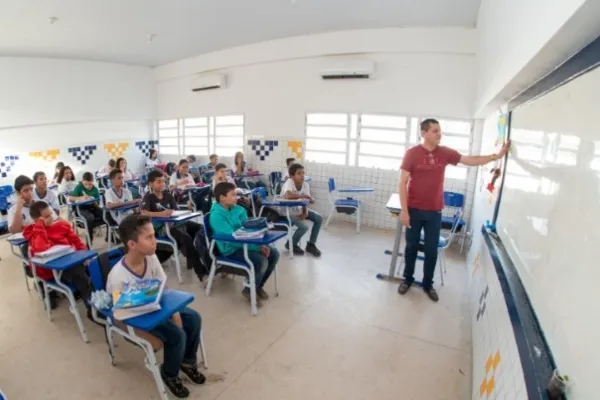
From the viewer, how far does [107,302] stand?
2074mm

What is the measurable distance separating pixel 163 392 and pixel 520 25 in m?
2.84

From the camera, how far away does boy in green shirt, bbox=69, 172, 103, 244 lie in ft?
15.9

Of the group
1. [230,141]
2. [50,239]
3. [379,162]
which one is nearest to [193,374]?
[50,239]

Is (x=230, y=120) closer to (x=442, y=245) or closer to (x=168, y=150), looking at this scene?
(x=168, y=150)

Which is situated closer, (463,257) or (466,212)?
(463,257)

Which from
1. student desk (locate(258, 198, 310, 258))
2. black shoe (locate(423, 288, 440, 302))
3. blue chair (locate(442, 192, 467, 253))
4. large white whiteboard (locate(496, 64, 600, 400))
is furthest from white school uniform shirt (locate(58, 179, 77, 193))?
large white whiteboard (locate(496, 64, 600, 400))

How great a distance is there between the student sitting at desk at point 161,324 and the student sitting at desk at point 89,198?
314cm

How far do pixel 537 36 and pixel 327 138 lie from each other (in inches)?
208

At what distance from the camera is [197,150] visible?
8867mm

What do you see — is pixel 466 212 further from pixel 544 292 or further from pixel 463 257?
pixel 544 292

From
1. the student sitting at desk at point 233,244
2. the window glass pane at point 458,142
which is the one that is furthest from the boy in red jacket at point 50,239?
the window glass pane at point 458,142

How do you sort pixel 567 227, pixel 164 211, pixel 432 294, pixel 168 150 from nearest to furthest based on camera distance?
pixel 567 227 < pixel 432 294 < pixel 164 211 < pixel 168 150

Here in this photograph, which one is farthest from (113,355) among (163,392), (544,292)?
(544,292)

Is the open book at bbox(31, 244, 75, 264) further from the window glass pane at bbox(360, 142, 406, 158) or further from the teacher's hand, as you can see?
the window glass pane at bbox(360, 142, 406, 158)
